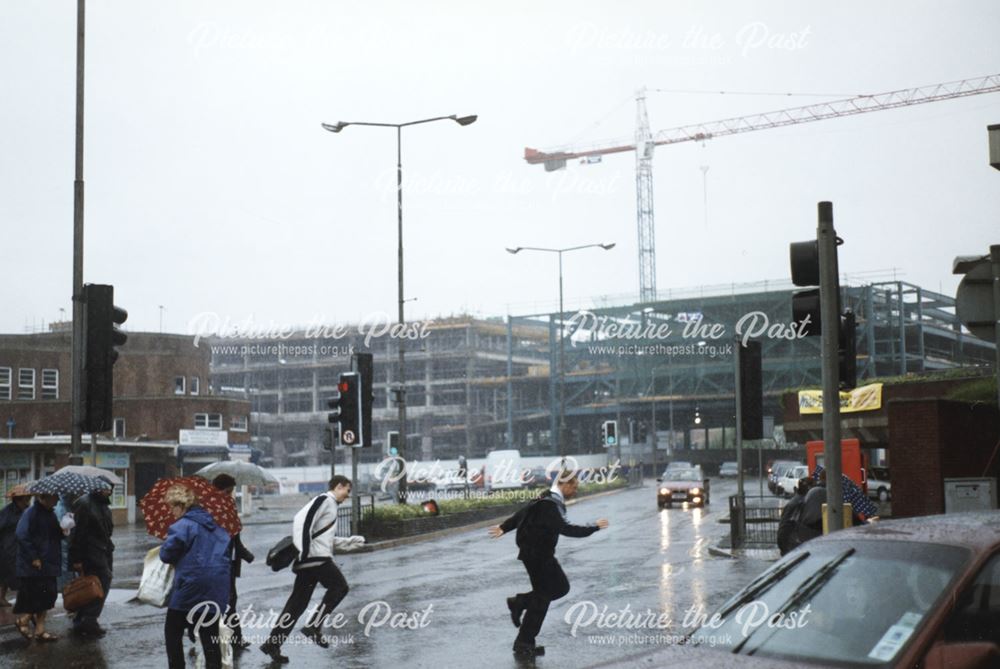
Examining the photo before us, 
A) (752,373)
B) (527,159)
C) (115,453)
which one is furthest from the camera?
(527,159)

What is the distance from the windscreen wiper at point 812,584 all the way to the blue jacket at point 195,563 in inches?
187

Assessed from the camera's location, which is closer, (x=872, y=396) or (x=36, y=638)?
(x=36, y=638)

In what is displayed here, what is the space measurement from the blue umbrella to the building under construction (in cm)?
4204

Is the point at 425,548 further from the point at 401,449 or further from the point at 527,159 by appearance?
the point at 527,159

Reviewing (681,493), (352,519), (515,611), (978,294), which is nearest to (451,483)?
(681,493)

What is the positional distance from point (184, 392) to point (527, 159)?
81.7 metres

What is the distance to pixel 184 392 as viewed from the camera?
77.2 metres

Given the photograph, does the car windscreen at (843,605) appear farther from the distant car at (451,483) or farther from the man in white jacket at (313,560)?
the distant car at (451,483)

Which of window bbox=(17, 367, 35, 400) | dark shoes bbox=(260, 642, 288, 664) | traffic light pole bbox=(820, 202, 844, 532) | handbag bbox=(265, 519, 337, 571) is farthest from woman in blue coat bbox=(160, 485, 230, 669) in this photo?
window bbox=(17, 367, 35, 400)

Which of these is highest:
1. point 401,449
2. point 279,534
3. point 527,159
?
point 527,159

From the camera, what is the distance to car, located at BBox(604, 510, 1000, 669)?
15.4ft

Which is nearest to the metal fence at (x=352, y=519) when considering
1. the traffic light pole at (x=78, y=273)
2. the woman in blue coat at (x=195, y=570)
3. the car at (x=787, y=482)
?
the traffic light pole at (x=78, y=273)

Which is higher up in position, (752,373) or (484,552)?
(752,373)

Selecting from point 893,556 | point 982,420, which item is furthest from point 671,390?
point 893,556
